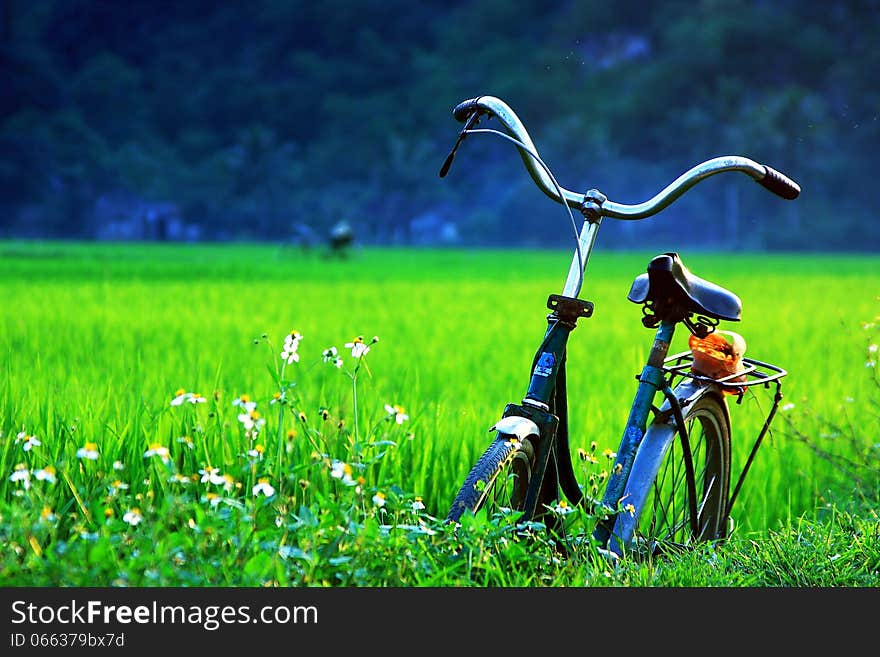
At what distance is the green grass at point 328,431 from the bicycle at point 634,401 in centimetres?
12

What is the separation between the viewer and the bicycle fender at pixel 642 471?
9.02 ft

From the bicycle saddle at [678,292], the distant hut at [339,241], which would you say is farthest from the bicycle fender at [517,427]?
the distant hut at [339,241]

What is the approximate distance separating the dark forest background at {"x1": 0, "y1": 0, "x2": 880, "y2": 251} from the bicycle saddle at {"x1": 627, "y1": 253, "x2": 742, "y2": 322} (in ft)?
121

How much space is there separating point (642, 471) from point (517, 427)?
44 cm

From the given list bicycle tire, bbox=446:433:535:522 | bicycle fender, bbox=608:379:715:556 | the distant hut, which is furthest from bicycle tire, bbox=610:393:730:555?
the distant hut

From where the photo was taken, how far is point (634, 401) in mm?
2826

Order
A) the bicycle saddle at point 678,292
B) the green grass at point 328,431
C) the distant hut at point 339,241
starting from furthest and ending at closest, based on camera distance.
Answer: the distant hut at point 339,241 < the bicycle saddle at point 678,292 < the green grass at point 328,431

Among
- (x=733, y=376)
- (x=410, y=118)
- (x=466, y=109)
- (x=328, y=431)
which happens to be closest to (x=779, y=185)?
(x=733, y=376)

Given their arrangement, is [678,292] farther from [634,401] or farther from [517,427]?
[517,427]

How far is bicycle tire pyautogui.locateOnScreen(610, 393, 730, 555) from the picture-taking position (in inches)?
109

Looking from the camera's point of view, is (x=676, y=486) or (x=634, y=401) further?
(x=676, y=486)

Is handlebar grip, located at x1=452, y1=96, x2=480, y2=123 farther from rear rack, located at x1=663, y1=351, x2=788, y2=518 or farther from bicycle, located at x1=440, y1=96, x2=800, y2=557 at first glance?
rear rack, located at x1=663, y1=351, x2=788, y2=518

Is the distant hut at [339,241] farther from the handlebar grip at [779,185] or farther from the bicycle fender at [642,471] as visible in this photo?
the handlebar grip at [779,185]

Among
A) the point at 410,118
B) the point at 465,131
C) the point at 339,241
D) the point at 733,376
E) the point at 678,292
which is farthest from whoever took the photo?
the point at 410,118
